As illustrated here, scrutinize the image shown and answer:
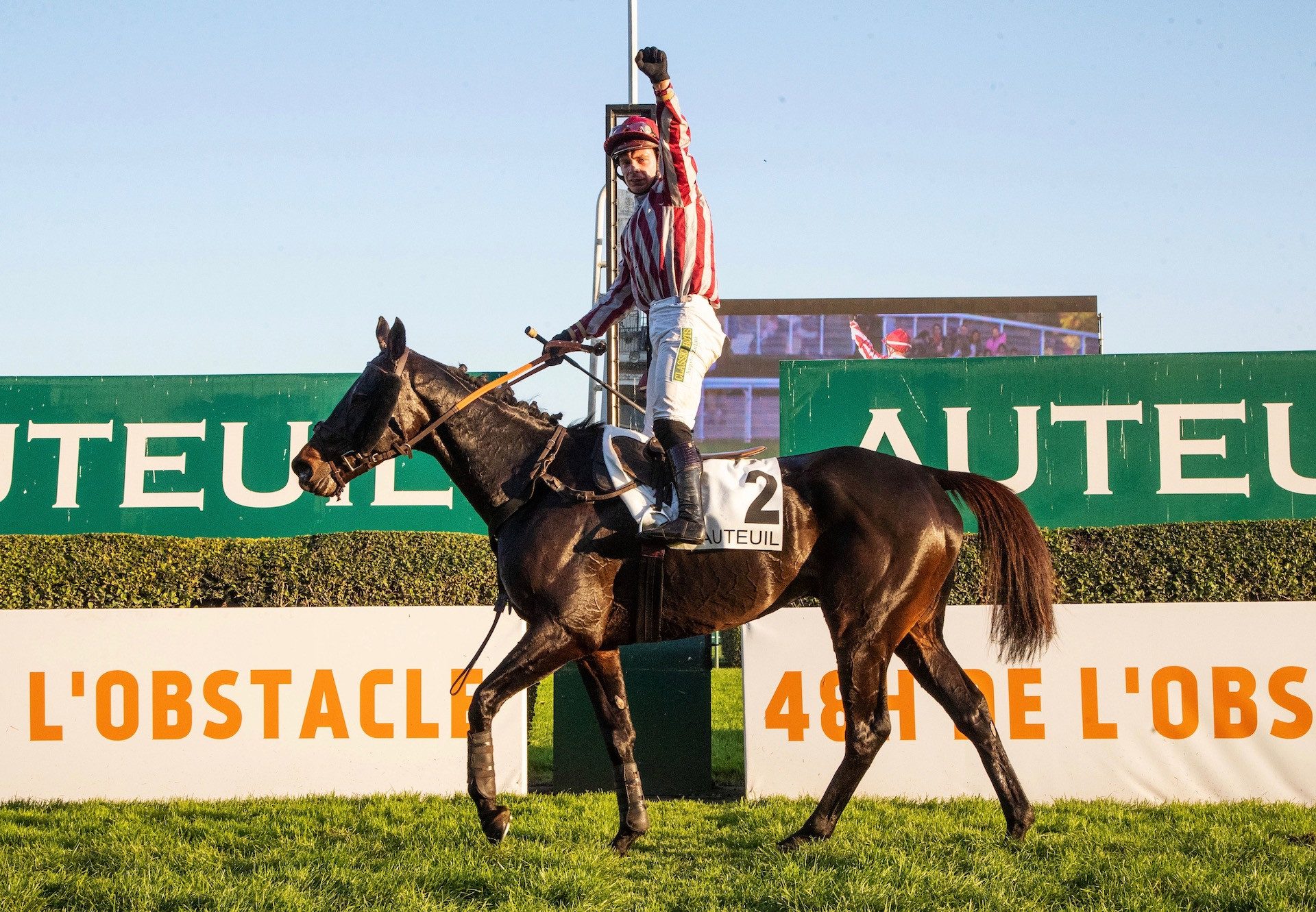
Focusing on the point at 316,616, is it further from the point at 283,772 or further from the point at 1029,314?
the point at 1029,314

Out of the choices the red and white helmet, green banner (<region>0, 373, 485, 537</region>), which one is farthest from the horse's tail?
green banner (<region>0, 373, 485, 537</region>)

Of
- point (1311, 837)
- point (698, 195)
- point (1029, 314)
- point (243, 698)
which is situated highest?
point (1029, 314)

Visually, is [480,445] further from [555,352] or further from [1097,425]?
[1097,425]

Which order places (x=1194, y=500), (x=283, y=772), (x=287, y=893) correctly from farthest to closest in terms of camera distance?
1. (x=1194, y=500)
2. (x=283, y=772)
3. (x=287, y=893)

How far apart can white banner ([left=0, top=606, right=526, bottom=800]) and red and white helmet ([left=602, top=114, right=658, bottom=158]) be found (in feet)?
8.23

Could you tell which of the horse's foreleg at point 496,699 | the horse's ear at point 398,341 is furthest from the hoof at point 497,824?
the horse's ear at point 398,341

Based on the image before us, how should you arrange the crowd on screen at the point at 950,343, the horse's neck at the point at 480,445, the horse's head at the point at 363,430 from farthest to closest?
the crowd on screen at the point at 950,343
the horse's neck at the point at 480,445
the horse's head at the point at 363,430

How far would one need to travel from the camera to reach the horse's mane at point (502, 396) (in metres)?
4.53

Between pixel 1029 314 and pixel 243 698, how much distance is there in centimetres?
2645

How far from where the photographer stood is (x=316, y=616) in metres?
5.89

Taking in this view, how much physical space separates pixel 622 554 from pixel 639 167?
146 centimetres

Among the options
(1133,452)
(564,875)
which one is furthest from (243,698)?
(1133,452)

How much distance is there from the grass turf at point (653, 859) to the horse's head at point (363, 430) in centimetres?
139

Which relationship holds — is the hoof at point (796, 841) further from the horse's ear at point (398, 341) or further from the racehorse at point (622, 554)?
the horse's ear at point (398, 341)
